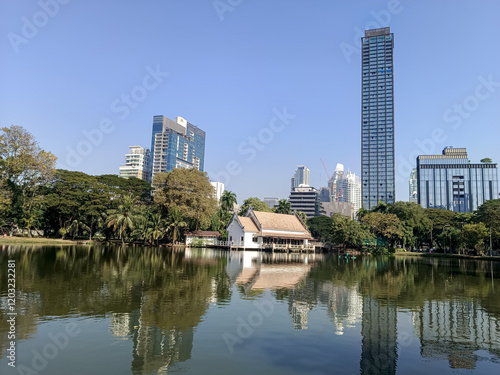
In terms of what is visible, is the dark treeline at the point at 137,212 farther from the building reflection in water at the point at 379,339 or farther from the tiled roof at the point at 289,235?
the building reflection in water at the point at 379,339

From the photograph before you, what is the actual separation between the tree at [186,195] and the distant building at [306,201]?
363 feet

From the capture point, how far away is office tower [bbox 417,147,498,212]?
13338 centimetres

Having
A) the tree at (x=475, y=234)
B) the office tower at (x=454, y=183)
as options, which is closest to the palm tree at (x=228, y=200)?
the tree at (x=475, y=234)

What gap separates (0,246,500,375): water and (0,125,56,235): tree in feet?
110

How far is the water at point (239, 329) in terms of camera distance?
27.5 ft

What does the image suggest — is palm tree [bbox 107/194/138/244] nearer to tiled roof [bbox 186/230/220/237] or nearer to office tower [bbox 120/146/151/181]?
tiled roof [bbox 186/230/220/237]

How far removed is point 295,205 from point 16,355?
16843cm

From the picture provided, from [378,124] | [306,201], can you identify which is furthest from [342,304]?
[306,201]

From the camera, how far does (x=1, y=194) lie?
1710 inches

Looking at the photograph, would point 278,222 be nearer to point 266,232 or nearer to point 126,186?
point 266,232

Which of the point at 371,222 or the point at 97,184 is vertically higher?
the point at 97,184

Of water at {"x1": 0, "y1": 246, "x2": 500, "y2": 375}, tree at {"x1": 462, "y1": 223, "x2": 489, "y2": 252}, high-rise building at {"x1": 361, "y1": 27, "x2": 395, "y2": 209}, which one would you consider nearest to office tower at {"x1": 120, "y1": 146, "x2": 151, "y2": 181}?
high-rise building at {"x1": 361, "y1": 27, "x2": 395, "y2": 209}

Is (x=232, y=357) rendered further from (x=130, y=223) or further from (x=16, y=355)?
(x=130, y=223)

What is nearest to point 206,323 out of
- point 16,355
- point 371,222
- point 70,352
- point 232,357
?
point 232,357
